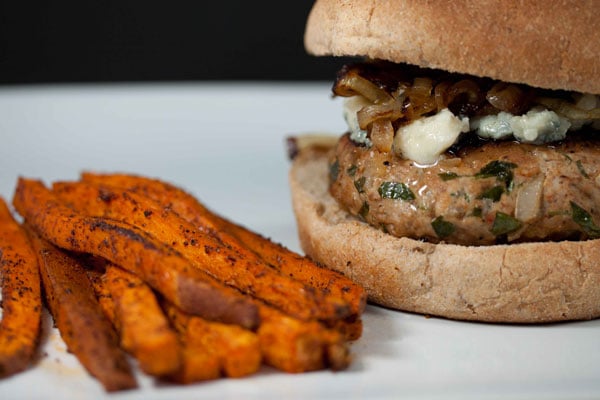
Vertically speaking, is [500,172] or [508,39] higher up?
[508,39]

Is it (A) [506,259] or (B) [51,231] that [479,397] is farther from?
(B) [51,231]

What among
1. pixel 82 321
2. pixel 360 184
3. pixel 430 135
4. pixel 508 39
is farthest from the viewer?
pixel 360 184

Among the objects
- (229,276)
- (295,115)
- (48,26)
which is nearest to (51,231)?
(229,276)

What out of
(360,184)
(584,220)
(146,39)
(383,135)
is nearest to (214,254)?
(360,184)

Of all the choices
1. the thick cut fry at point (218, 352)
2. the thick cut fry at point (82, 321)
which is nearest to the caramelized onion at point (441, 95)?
the thick cut fry at point (218, 352)

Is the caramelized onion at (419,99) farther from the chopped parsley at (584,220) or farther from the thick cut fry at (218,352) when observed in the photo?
the thick cut fry at (218,352)

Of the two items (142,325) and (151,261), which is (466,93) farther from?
(142,325)
